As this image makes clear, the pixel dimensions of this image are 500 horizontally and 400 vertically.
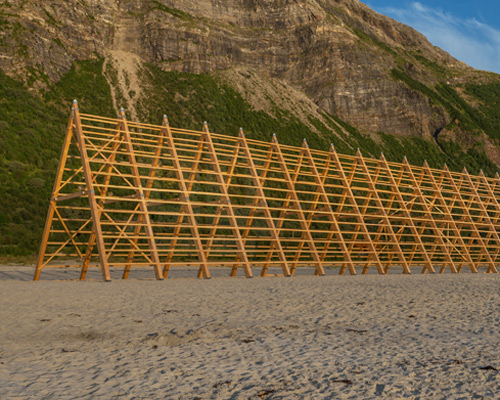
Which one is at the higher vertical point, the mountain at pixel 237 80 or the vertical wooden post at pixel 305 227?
the mountain at pixel 237 80

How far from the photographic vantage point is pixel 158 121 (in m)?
66.8

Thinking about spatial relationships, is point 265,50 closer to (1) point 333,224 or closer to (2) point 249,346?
(1) point 333,224

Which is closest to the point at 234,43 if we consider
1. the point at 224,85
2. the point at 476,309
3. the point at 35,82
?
the point at 224,85

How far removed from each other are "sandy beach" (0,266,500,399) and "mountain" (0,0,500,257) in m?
37.4

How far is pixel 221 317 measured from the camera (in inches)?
331

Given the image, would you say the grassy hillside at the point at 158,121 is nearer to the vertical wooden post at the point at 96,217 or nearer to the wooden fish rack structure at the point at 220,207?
the wooden fish rack structure at the point at 220,207

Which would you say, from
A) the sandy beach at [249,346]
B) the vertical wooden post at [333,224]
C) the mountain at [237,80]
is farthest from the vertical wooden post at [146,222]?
the mountain at [237,80]

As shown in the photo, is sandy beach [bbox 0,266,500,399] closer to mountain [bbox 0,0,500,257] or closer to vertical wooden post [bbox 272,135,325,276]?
vertical wooden post [bbox 272,135,325,276]

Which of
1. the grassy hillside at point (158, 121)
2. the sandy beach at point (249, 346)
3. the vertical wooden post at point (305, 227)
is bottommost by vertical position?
the sandy beach at point (249, 346)

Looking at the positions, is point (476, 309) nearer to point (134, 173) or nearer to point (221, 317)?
point (221, 317)

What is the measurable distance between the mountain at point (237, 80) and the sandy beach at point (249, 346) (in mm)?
37425

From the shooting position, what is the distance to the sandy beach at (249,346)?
4719mm

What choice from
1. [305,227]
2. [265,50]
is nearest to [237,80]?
[265,50]

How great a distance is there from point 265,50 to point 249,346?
296 feet
